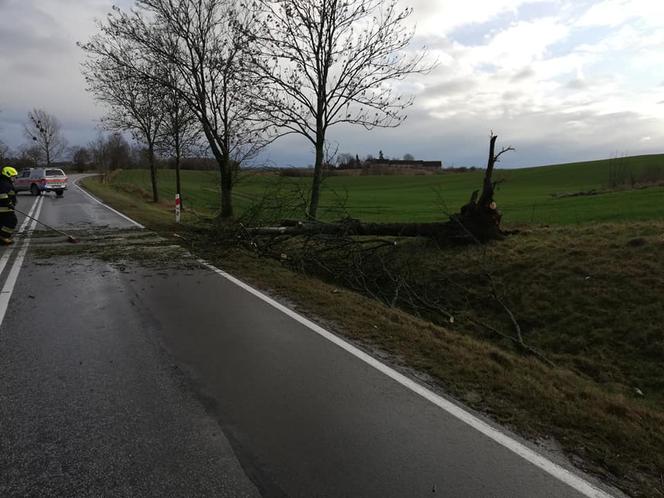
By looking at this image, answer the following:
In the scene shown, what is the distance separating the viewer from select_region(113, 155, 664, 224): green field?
16.3m

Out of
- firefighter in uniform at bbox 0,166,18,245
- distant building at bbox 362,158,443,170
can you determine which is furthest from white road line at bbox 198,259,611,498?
distant building at bbox 362,158,443,170

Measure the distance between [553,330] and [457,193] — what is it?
165 ft

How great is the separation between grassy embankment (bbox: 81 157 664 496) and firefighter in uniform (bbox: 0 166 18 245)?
5.09 metres

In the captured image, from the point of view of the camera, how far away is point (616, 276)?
8.65 m

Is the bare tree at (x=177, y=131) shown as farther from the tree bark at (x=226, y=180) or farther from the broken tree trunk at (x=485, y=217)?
the broken tree trunk at (x=485, y=217)

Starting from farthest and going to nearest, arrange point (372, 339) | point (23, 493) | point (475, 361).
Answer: point (372, 339) → point (475, 361) → point (23, 493)

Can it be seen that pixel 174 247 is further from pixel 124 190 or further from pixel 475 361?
pixel 124 190

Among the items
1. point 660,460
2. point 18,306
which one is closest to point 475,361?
point 660,460

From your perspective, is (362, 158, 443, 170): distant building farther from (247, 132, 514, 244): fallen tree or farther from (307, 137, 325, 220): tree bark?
(247, 132, 514, 244): fallen tree

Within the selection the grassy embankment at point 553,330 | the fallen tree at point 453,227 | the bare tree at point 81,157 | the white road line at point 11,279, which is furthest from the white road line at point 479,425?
the bare tree at point 81,157

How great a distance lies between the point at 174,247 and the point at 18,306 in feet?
19.3

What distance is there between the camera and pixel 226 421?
3.97 m

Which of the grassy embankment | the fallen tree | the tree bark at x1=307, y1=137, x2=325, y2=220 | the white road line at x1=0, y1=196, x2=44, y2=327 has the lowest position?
the grassy embankment

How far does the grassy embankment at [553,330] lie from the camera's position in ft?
13.6
